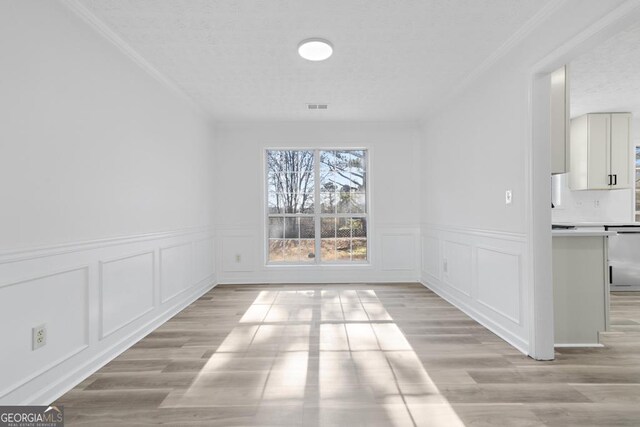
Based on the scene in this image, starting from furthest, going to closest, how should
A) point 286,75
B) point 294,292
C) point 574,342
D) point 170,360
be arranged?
point 294,292
point 286,75
point 574,342
point 170,360

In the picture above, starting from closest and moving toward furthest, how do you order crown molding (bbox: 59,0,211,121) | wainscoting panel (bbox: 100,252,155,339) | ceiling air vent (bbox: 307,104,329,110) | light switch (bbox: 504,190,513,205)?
crown molding (bbox: 59,0,211,121), wainscoting panel (bbox: 100,252,155,339), light switch (bbox: 504,190,513,205), ceiling air vent (bbox: 307,104,329,110)

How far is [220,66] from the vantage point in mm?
3076

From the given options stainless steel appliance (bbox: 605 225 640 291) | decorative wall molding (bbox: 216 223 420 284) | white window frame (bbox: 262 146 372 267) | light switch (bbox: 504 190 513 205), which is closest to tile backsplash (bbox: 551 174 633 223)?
stainless steel appliance (bbox: 605 225 640 291)

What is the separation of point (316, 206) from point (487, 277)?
9.19 feet

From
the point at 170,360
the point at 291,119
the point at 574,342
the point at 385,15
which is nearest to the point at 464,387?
the point at 574,342

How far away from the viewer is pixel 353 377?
7.17ft

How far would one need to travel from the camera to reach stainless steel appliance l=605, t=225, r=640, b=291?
4.39m

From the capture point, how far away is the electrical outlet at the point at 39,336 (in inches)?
71.6

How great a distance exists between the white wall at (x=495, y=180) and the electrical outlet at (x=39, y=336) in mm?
3287

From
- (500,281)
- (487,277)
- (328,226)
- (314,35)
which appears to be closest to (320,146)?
(328,226)

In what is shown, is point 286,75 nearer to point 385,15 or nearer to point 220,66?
point 220,66

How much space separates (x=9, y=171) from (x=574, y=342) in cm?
404

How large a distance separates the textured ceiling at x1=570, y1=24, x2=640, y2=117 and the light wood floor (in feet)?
8.48

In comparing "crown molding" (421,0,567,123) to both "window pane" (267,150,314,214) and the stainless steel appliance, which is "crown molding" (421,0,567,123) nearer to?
"window pane" (267,150,314,214)
